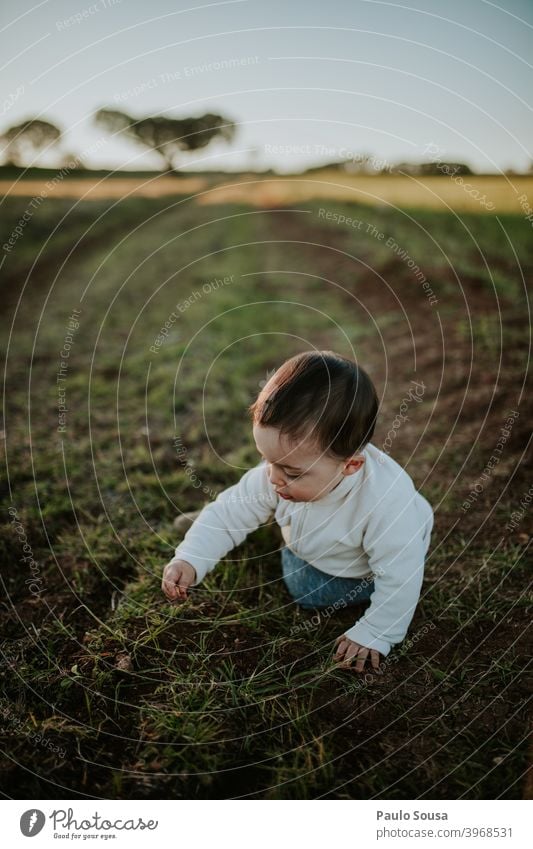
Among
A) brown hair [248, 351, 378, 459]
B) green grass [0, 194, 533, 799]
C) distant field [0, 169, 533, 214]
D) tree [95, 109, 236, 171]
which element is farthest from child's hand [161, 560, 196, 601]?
tree [95, 109, 236, 171]

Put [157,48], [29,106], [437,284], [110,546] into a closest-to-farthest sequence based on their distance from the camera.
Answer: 1. [110,546]
2. [157,48]
3. [29,106]
4. [437,284]

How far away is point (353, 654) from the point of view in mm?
2104

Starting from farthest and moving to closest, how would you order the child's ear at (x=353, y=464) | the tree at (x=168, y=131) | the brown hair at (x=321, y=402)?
the tree at (x=168, y=131)
the child's ear at (x=353, y=464)
the brown hair at (x=321, y=402)

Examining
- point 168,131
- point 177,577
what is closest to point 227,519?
point 177,577

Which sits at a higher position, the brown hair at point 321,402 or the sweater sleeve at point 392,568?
the brown hair at point 321,402

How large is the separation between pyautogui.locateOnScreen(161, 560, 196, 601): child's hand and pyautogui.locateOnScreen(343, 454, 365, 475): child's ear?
2.72ft

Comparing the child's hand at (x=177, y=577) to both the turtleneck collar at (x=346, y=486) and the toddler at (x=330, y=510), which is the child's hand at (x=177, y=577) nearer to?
the toddler at (x=330, y=510)

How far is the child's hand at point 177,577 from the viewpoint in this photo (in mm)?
2262

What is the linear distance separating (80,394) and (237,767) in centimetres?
380

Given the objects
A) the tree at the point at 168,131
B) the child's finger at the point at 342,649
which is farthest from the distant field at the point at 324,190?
the child's finger at the point at 342,649

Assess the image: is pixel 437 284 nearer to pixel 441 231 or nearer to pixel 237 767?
pixel 441 231

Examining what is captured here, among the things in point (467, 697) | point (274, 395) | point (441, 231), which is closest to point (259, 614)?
point (467, 697)
